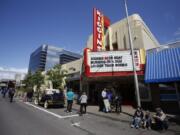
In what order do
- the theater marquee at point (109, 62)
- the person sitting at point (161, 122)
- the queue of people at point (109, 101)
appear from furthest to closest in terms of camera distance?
the theater marquee at point (109, 62), the queue of people at point (109, 101), the person sitting at point (161, 122)

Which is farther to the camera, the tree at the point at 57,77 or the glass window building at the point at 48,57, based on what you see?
the glass window building at the point at 48,57

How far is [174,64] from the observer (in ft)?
37.0

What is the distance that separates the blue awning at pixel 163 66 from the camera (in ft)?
35.6

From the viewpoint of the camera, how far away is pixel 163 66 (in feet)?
39.1

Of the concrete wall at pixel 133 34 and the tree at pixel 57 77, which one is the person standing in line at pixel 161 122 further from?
the tree at pixel 57 77

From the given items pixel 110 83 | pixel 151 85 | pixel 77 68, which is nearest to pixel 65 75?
pixel 77 68

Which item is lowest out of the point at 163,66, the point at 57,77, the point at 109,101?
the point at 109,101

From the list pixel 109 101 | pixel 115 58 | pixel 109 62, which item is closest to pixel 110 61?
pixel 109 62

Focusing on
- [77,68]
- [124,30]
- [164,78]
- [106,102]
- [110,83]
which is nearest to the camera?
[164,78]

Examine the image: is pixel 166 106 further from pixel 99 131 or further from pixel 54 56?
pixel 54 56

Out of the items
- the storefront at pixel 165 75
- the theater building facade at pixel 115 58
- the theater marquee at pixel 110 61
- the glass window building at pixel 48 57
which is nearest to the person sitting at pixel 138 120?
the storefront at pixel 165 75

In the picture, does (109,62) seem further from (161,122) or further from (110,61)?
(161,122)

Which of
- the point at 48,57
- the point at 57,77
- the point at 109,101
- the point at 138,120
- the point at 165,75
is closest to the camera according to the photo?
the point at 138,120

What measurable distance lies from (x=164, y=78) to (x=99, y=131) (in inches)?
244
